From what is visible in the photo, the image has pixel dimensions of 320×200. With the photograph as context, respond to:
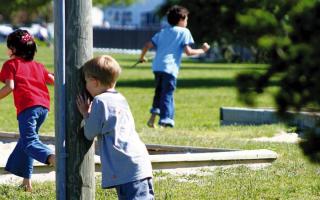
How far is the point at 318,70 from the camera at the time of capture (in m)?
3.25

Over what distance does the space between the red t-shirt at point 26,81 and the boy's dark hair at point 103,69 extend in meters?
1.91

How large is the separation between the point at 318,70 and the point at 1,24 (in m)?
73.5

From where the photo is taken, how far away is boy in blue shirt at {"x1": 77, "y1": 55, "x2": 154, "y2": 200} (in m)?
5.77

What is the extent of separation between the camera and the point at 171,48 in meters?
14.0

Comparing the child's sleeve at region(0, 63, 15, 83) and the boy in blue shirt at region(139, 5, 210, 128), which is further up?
the child's sleeve at region(0, 63, 15, 83)

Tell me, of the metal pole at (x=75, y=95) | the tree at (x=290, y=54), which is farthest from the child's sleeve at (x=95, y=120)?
the tree at (x=290, y=54)

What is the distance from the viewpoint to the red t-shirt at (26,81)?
7.67 metres

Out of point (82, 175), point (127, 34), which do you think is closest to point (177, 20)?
point (82, 175)

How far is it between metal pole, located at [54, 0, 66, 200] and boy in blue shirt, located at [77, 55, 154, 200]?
0.38 feet

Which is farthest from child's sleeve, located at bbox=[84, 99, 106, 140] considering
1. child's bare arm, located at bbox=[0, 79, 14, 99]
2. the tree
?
the tree

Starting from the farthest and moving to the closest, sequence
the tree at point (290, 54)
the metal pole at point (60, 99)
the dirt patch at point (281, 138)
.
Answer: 1. the dirt patch at point (281, 138)
2. the metal pole at point (60, 99)
3. the tree at point (290, 54)

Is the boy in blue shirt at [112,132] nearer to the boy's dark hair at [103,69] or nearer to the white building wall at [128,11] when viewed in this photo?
the boy's dark hair at [103,69]

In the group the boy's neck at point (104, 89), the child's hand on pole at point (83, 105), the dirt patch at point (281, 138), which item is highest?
the boy's neck at point (104, 89)

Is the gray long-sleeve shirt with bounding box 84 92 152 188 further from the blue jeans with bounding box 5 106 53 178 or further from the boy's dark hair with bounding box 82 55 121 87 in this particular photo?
the blue jeans with bounding box 5 106 53 178
